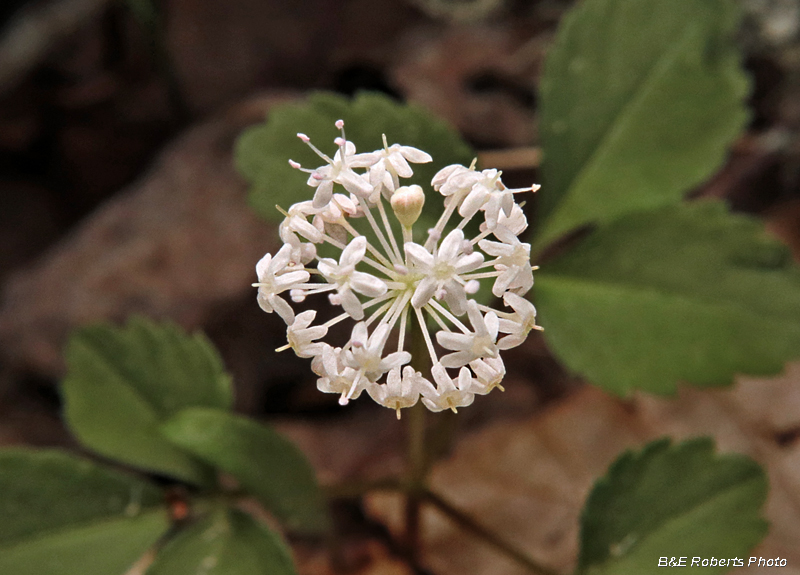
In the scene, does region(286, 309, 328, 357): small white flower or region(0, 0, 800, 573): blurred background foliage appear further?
region(0, 0, 800, 573): blurred background foliage

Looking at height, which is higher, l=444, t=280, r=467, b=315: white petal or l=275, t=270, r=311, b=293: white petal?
l=275, t=270, r=311, b=293: white petal

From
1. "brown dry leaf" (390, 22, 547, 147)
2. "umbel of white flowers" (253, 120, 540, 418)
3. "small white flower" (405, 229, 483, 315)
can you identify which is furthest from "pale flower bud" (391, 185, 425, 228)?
"brown dry leaf" (390, 22, 547, 147)

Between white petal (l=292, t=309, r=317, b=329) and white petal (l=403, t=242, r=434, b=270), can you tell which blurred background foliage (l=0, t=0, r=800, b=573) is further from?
white petal (l=403, t=242, r=434, b=270)

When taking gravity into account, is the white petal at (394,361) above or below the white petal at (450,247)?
below

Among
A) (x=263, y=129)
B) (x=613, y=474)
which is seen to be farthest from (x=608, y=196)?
(x=263, y=129)

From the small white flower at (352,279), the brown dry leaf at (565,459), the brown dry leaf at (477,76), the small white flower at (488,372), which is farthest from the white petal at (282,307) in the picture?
the brown dry leaf at (477,76)

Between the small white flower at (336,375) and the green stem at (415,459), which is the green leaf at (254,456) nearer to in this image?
the green stem at (415,459)

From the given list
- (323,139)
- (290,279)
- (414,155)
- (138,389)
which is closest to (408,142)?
(323,139)
